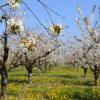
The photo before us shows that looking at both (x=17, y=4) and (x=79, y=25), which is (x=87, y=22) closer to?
(x=79, y=25)

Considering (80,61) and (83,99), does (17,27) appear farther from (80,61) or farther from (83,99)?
(80,61)

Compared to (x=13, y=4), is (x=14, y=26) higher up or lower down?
lower down

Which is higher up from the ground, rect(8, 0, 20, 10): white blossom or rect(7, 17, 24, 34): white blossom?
rect(8, 0, 20, 10): white blossom

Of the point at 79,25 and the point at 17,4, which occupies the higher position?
the point at 79,25

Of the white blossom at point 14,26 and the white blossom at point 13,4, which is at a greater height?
the white blossom at point 13,4

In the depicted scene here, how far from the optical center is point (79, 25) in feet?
96.4

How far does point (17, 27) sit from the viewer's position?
3121 millimetres

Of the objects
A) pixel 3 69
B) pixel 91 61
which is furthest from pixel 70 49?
pixel 3 69

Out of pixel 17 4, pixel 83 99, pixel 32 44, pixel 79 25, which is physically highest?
pixel 79 25

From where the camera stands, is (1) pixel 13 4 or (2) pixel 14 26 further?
(2) pixel 14 26

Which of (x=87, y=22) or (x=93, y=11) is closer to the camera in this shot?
(x=87, y=22)

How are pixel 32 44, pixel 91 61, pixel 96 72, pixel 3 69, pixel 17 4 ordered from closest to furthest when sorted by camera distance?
pixel 17 4, pixel 32 44, pixel 3 69, pixel 96 72, pixel 91 61

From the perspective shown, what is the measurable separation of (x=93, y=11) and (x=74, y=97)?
11.8 m

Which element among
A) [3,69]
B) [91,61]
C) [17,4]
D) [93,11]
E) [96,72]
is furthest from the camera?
[91,61]
